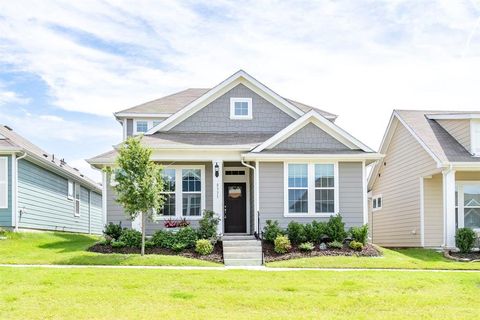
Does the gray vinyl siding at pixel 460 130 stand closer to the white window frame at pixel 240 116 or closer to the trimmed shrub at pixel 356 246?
the trimmed shrub at pixel 356 246

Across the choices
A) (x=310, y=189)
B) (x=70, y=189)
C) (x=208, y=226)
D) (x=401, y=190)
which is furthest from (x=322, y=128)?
(x=70, y=189)

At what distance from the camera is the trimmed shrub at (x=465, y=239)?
21.6m

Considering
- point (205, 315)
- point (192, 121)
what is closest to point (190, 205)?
point (192, 121)

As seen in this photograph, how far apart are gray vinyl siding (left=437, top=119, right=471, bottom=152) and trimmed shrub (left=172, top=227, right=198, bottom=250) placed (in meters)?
10.4

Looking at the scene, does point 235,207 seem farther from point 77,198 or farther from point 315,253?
point 77,198

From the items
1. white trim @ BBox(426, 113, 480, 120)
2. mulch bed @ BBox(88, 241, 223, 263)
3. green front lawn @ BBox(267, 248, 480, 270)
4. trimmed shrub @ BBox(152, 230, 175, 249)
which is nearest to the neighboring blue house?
mulch bed @ BBox(88, 241, 223, 263)

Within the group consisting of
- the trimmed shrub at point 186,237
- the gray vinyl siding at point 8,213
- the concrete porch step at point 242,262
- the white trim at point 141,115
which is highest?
the white trim at point 141,115

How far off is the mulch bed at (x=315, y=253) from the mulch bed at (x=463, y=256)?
2.81 meters

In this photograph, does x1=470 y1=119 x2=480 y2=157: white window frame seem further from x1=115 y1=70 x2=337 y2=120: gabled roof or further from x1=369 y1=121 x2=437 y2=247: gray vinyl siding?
x1=115 y1=70 x2=337 y2=120: gabled roof

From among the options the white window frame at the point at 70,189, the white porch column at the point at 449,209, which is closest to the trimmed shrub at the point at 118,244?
the white porch column at the point at 449,209

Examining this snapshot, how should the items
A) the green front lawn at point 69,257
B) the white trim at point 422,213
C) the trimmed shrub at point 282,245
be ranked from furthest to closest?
the white trim at point 422,213
the trimmed shrub at point 282,245
the green front lawn at point 69,257

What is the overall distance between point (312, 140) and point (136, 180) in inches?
268

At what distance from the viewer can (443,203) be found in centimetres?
2298

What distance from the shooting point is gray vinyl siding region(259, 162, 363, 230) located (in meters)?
21.8
